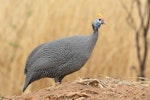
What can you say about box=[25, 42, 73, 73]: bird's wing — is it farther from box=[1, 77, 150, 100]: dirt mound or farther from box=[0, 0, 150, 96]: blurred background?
box=[0, 0, 150, 96]: blurred background

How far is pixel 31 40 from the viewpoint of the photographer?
6.20m

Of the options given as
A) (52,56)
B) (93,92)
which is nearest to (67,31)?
(52,56)

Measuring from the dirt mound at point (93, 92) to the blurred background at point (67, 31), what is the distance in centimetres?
312

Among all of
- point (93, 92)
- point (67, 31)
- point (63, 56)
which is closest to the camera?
point (93, 92)

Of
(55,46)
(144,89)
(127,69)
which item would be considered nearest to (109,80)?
(144,89)

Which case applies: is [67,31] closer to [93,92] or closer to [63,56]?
[63,56]

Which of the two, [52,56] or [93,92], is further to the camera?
[52,56]

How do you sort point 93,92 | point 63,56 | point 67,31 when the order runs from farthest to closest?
point 67,31, point 63,56, point 93,92

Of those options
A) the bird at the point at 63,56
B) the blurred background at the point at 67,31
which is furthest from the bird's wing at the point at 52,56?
the blurred background at the point at 67,31

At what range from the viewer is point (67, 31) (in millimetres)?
6203

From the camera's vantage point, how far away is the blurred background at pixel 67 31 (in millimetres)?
6102

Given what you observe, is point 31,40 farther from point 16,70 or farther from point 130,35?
point 130,35

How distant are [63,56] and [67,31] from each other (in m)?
2.05

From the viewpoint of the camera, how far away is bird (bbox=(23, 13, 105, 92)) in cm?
413
